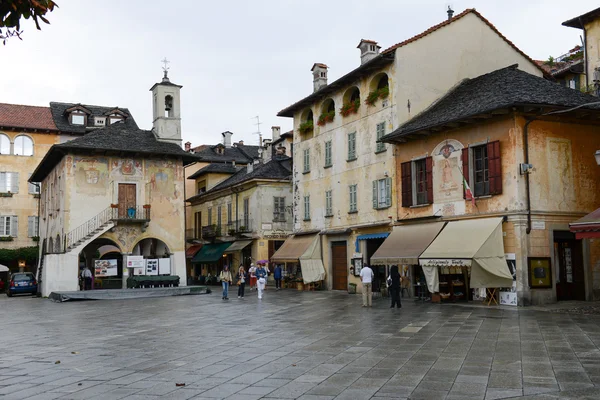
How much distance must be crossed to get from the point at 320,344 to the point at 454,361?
3.30m

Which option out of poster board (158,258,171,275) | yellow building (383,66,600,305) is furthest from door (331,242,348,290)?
poster board (158,258,171,275)

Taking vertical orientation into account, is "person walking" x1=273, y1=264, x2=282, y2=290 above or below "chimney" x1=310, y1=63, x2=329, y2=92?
below

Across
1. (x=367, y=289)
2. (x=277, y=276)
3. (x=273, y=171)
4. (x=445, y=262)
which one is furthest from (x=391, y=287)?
(x=273, y=171)

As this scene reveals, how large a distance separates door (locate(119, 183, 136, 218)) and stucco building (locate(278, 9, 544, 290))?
1058cm

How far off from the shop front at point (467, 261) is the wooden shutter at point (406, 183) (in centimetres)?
293

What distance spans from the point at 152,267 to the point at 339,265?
1137 centimetres

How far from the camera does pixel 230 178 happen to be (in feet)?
174

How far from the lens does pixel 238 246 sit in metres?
45.2

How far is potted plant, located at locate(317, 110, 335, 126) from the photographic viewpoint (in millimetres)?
34344

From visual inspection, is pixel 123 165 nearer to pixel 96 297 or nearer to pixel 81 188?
pixel 81 188

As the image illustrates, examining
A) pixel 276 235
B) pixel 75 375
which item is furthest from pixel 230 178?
pixel 75 375

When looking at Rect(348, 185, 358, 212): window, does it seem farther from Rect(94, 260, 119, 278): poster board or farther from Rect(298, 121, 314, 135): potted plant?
Rect(94, 260, 119, 278): poster board

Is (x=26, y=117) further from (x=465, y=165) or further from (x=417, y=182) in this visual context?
(x=465, y=165)

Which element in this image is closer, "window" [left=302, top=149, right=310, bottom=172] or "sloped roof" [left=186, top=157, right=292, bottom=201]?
"window" [left=302, top=149, right=310, bottom=172]
